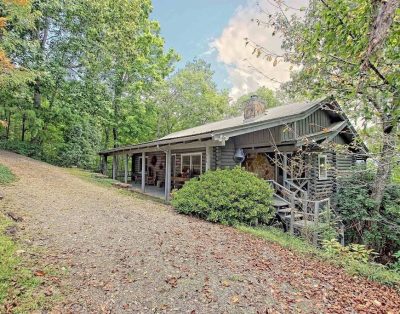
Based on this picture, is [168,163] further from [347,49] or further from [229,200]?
[347,49]

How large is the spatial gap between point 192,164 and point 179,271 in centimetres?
1024

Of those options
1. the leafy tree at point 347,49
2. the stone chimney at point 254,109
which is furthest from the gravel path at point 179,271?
the stone chimney at point 254,109

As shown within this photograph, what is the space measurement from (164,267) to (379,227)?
374 inches

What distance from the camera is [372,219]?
9695 mm

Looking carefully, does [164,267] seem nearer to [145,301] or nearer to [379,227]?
[145,301]

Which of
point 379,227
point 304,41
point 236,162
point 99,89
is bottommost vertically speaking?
point 379,227

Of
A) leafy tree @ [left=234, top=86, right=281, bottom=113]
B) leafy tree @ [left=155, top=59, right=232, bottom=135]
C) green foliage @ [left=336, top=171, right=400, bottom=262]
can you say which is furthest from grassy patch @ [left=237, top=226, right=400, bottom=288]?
leafy tree @ [left=234, top=86, right=281, bottom=113]

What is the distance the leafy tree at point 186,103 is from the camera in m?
27.3

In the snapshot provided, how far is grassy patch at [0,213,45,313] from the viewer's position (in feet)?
10.2

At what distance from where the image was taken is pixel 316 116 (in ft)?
39.8

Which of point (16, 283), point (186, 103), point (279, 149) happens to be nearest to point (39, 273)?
point (16, 283)

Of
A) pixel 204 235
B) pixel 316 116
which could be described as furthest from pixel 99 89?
pixel 204 235

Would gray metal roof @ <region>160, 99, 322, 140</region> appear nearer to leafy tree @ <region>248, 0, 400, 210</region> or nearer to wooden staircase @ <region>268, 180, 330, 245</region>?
wooden staircase @ <region>268, 180, 330, 245</region>

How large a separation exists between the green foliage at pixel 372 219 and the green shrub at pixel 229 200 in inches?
167
